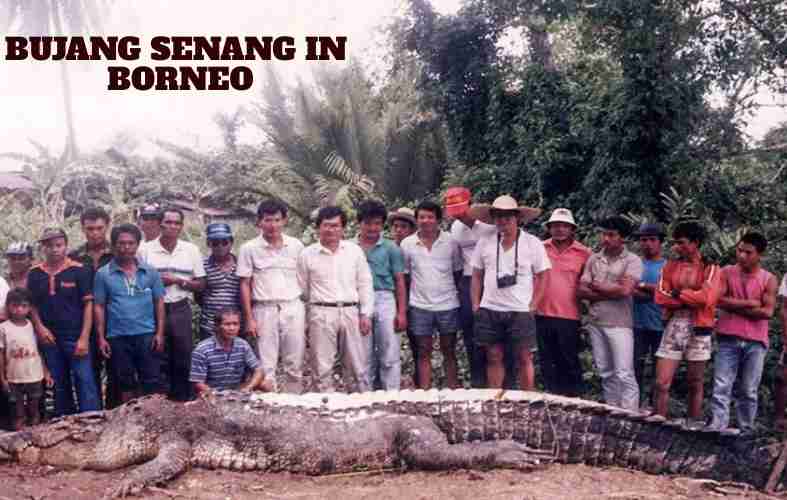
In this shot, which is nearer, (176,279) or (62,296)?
(62,296)

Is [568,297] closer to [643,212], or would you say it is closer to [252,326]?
[252,326]

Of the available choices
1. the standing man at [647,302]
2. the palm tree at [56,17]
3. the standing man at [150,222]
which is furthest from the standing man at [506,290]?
the palm tree at [56,17]

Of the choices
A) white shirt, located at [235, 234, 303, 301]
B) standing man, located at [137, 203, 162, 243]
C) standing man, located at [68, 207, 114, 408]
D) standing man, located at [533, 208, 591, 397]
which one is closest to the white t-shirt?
standing man, located at [68, 207, 114, 408]

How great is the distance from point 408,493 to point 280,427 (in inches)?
42.7

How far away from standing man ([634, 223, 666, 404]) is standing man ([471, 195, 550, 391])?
83 centimetres

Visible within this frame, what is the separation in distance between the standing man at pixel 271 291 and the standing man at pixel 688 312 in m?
2.89

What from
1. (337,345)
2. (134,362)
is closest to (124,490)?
(134,362)

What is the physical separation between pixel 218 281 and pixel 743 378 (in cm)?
421

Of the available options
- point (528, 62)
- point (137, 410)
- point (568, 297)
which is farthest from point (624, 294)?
point (528, 62)

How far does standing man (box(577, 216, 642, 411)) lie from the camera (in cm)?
595

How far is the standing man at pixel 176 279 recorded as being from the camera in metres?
6.17

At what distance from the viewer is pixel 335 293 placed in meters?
6.21

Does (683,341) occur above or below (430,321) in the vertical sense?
below

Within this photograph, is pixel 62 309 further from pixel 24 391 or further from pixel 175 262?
pixel 175 262
